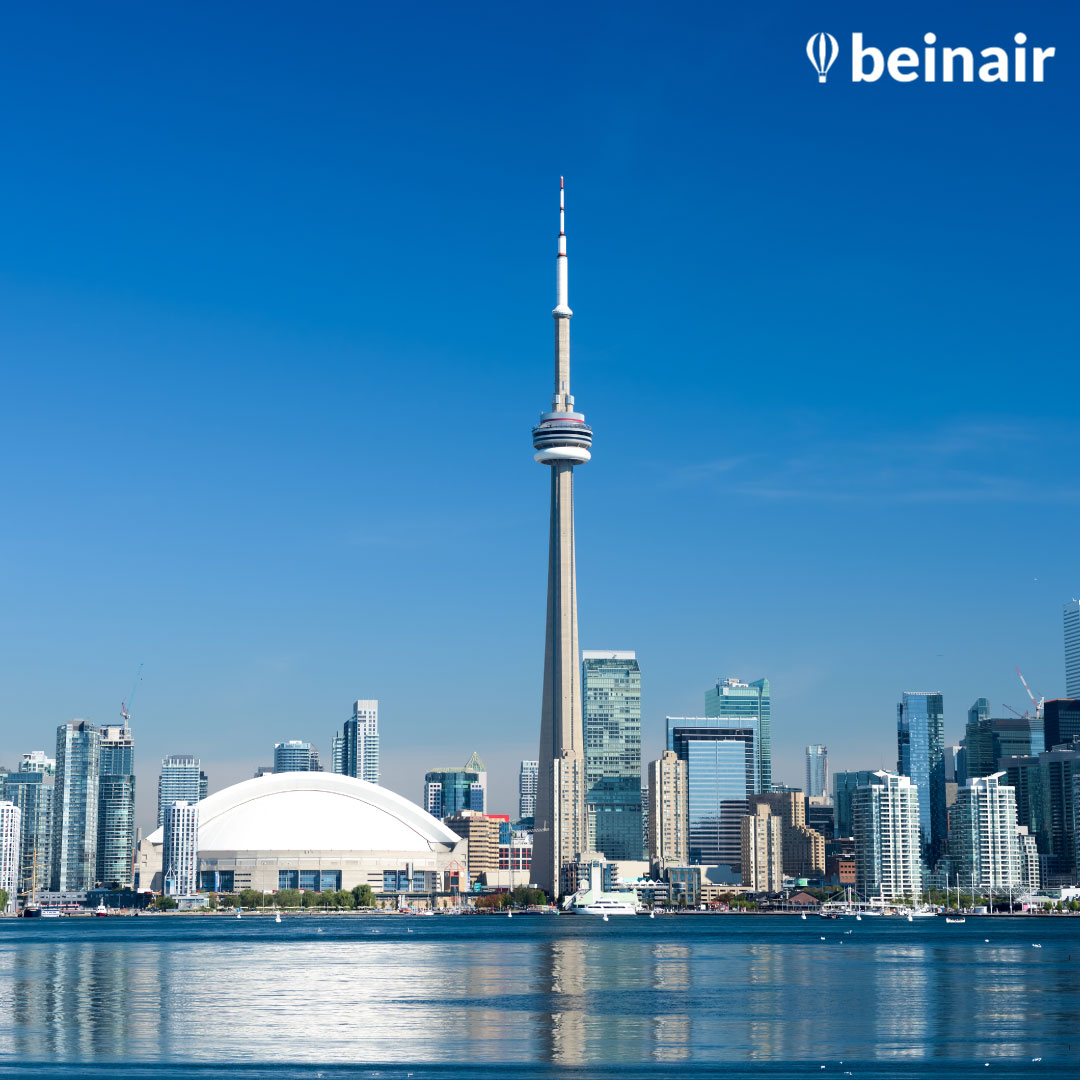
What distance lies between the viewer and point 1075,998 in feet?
257

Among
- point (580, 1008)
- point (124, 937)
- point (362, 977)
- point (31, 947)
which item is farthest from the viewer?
point (124, 937)

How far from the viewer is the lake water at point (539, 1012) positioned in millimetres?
52500

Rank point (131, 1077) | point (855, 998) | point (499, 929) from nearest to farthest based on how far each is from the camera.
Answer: point (131, 1077) < point (855, 998) < point (499, 929)

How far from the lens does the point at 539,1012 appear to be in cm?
6925

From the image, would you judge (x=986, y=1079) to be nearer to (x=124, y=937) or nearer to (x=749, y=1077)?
(x=749, y=1077)

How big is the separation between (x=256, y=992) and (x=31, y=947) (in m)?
67.4

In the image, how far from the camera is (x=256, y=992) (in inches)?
3177

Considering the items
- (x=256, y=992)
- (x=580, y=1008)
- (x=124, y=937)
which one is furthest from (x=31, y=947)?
(x=580, y=1008)

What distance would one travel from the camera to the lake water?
52500mm

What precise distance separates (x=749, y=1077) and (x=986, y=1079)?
7384 mm

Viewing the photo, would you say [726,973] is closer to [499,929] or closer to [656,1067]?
[656,1067]

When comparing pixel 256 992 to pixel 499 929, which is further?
pixel 499 929

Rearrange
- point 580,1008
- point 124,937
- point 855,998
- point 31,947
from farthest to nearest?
1. point 124,937
2. point 31,947
3. point 855,998
4. point 580,1008

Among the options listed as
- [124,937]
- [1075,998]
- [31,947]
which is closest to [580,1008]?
[1075,998]
